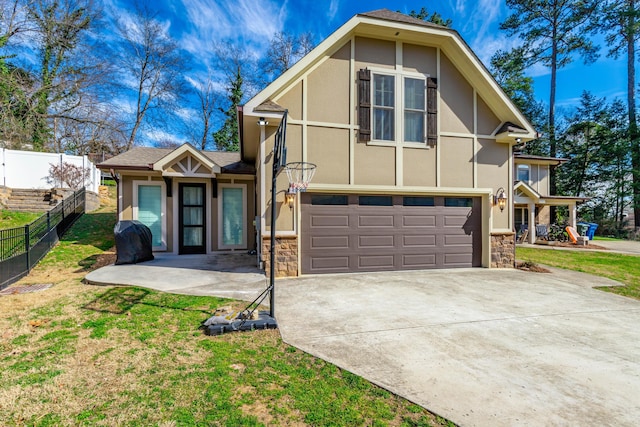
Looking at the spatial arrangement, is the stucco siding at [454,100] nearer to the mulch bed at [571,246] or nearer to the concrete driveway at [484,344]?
the concrete driveway at [484,344]

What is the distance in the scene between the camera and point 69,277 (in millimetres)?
6895

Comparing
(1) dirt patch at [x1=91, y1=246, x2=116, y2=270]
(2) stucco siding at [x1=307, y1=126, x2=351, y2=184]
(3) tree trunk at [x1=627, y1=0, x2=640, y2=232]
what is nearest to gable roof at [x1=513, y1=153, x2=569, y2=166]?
(3) tree trunk at [x1=627, y1=0, x2=640, y2=232]

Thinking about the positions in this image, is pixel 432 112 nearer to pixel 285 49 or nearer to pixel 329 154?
pixel 329 154

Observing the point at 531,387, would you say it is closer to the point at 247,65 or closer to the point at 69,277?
the point at 69,277

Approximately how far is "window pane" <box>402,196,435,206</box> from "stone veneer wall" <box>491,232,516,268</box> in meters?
2.20

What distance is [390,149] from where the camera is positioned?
788 cm

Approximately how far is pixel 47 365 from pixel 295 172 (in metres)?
5.39

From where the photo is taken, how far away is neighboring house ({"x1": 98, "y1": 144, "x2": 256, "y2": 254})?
32.0 feet

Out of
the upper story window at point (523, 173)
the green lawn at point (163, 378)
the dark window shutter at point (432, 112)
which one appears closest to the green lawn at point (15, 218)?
the green lawn at point (163, 378)

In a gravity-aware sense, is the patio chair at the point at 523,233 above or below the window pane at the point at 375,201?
below

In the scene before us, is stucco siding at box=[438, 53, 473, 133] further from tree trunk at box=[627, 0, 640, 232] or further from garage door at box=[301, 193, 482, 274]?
tree trunk at box=[627, 0, 640, 232]

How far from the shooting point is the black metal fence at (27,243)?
6.36 m

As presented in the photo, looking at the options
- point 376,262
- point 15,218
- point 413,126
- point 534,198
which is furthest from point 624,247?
point 15,218

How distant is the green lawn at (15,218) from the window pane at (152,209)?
5413mm
